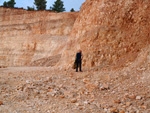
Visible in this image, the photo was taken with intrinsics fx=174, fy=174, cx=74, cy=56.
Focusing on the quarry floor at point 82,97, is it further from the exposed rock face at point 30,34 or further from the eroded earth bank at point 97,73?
the exposed rock face at point 30,34

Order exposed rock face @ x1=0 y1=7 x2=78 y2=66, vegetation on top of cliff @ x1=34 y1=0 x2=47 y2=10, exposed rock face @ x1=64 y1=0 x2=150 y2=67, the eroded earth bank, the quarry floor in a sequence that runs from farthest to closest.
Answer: vegetation on top of cliff @ x1=34 y1=0 x2=47 y2=10
exposed rock face @ x1=0 y1=7 x2=78 y2=66
exposed rock face @ x1=64 y1=0 x2=150 y2=67
the eroded earth bank
the quarry floor

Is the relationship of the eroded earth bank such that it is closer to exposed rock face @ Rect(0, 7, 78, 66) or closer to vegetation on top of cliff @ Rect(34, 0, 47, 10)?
exposed rock face @ Rect(0, 7, 78, 66)

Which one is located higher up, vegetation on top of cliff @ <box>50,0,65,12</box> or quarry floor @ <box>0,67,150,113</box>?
vegetation on top of cliff @ <box>50,0,65,12</box>

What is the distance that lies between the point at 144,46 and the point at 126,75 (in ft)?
10.2

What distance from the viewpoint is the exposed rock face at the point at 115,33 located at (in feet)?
29.2

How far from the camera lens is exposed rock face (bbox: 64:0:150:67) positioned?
8.90 metres

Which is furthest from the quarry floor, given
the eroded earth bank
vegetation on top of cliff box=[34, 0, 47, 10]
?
vegetation on top of cliff box=[34, 0, 47, 10]

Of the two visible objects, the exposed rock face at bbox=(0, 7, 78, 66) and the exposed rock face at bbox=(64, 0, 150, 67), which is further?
the exposed rock face at bbox=(0, 7, 78, 66)

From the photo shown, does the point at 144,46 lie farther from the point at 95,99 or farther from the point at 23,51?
the point at 23,51

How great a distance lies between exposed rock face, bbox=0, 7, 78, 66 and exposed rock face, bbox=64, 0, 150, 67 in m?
13.9

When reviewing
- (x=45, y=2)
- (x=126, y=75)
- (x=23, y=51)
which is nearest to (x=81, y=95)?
(x=126, y=75)

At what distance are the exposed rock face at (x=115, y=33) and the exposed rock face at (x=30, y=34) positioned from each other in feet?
45.4

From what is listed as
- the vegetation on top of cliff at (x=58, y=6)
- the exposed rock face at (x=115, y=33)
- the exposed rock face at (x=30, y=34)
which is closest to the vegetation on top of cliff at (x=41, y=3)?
the vegetation on top of cliff at (x=58, y=6)

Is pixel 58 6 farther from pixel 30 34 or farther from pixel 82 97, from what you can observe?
pixel 82 97
